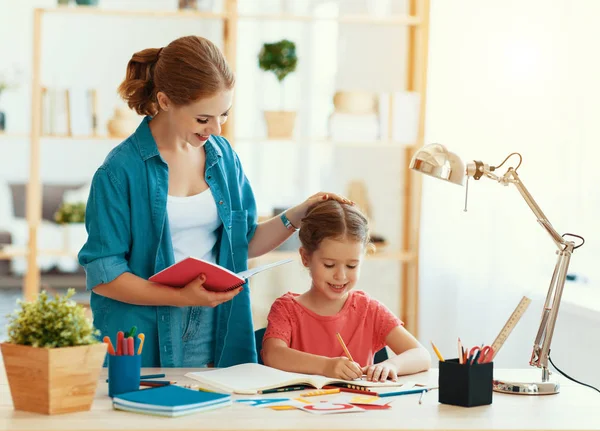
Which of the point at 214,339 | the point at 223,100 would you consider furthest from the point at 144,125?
the point at 214,339

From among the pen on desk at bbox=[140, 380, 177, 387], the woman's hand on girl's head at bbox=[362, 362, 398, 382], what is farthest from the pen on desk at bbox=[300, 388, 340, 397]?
the pen on desk at bbox=[140, 380, 177, 387]

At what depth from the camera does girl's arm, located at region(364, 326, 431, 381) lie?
6.58 feet

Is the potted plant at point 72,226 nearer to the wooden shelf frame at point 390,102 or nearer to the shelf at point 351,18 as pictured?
the wooden shelf frame at point 390,102

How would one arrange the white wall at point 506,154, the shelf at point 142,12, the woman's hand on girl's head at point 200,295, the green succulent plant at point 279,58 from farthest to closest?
1. the green succulent plant at point 279,58
2. the shelf at point 142,12
3. the white wall at point 506,154
4. the woman's hand on girl's head at point 200,295

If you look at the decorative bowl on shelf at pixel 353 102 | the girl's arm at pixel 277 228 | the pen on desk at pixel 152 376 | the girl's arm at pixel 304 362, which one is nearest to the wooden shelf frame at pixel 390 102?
the decorative bowl on shelf at pixel 353 102

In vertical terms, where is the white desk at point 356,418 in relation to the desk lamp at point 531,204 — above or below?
below

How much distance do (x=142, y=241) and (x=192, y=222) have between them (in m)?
0.14

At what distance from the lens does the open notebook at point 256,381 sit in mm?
1870

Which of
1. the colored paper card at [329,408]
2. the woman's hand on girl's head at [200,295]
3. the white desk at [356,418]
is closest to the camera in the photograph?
the white desk at [356,418]

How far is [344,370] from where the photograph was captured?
6.57 feet

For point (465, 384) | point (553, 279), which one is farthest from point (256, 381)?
point (553, 279)

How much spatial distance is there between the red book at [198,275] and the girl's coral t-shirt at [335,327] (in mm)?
233

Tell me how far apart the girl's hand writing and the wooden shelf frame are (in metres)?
2.26

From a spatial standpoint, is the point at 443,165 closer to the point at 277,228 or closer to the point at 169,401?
the point at 277,228
